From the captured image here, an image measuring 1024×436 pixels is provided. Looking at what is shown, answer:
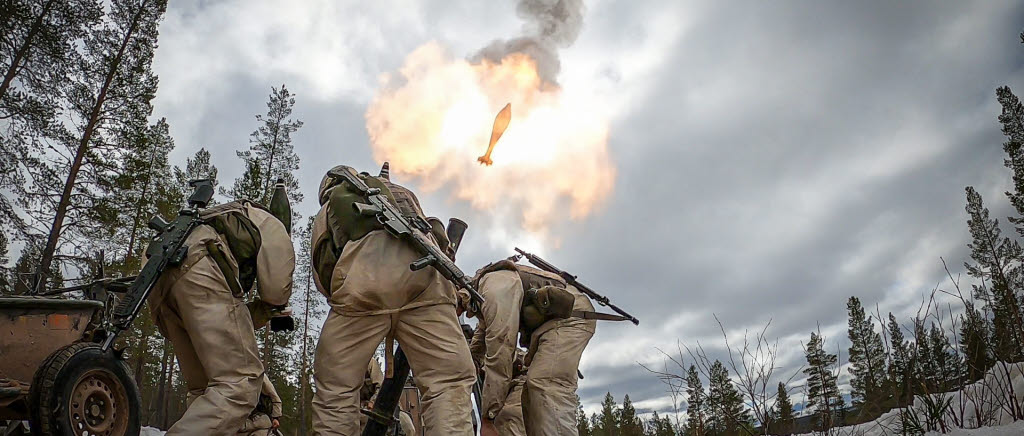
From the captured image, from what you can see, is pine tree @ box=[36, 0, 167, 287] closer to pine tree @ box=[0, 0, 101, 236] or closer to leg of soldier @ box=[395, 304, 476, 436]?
pine tree @ box=[0, 0, 101, 236]

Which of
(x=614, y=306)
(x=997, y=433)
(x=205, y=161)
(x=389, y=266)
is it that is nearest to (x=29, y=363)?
(x=389, y=266)

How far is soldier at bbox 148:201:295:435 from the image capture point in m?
3.60

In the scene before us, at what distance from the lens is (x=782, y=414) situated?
10.9ft

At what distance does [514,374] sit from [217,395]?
3.02m

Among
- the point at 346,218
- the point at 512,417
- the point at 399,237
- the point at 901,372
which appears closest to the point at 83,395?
the point at 346,218

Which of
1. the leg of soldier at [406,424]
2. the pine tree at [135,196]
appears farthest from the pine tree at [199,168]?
the leg of soldier at [406,424]

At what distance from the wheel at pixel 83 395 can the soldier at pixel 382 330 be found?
188 centimetres

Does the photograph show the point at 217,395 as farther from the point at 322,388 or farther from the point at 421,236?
the point at 421,236

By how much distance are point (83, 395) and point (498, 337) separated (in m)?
3.12

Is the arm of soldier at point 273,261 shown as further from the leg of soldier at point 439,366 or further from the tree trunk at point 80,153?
the tree trunk at point 80,153

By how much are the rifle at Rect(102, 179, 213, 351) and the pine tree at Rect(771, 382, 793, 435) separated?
3.55m

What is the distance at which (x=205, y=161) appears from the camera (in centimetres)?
2781

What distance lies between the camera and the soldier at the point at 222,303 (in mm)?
3602

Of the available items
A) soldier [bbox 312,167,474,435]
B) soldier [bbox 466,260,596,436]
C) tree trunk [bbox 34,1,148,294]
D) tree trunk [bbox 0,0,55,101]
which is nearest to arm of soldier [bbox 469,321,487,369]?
soldier [bbox 466,260,596,436]
